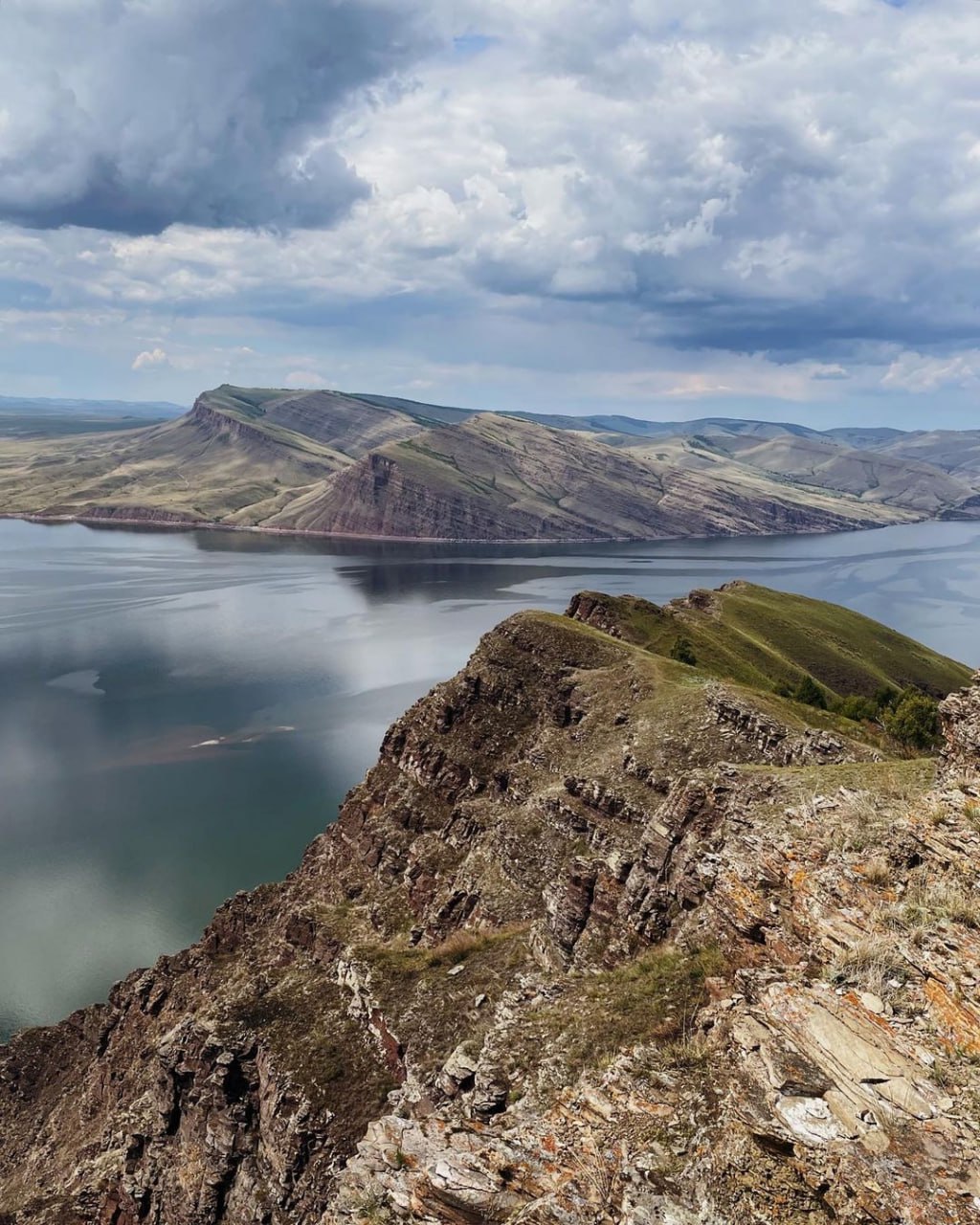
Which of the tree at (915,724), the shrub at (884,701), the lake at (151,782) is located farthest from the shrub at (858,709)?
the lake at (151,782)

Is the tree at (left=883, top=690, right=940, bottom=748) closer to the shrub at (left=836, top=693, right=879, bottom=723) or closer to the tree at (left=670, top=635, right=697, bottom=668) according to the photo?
the shrub at (left=836, top=693, right=879, bottom=723)

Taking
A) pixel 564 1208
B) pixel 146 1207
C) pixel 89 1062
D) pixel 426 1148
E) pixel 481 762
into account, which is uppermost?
pixel 564 1208

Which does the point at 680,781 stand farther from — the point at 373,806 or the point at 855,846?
the point at 373,806

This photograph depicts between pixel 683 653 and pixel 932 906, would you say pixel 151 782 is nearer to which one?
pixel 683 653

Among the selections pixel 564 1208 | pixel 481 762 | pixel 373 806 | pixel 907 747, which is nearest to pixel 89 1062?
pixel 373 806

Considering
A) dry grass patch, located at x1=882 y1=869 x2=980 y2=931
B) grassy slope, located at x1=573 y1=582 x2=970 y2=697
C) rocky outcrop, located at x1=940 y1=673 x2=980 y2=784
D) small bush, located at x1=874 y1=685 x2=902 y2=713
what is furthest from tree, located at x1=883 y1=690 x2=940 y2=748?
dry grass patch, located at x1=882 y1=869 x2=980 y2=931
